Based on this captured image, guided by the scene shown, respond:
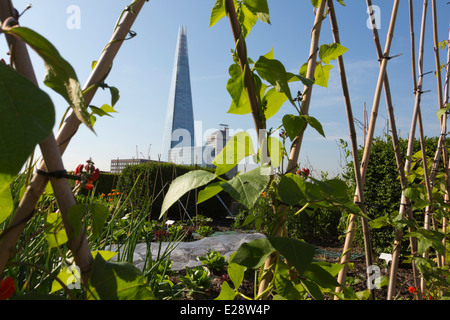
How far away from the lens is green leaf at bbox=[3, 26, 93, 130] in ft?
0.97

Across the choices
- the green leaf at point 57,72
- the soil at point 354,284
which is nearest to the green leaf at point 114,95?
the green leaf at point 57,72

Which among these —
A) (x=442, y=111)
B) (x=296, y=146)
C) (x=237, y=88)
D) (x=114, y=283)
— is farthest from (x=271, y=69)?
(x=442, y=111)

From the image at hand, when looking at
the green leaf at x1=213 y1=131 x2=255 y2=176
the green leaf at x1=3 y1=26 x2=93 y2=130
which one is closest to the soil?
the green leaf at x1=213 y1=131 x2=255 y2=176

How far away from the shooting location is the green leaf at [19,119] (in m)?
0.22

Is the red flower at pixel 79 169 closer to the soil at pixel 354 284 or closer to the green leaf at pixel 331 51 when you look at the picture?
the green leaf at pixel 331 51

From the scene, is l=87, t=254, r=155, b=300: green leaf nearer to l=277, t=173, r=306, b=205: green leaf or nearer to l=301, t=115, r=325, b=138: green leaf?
l=277, t=173, r=306, b=205: green leaf

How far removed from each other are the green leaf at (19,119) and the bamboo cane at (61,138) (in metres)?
0.20

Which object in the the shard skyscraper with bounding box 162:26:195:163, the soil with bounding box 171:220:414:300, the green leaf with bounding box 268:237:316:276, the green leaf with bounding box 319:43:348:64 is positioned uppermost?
the the shard skyscraper with bounding box 162:26:195:163

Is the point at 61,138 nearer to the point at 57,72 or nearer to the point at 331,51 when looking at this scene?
the point at 57,72

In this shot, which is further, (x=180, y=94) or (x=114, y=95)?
(x=180, y=94)

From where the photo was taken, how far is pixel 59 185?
0.41 meters

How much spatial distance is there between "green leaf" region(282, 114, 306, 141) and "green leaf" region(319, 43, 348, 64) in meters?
0.23

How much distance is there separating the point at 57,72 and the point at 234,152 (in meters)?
0.37

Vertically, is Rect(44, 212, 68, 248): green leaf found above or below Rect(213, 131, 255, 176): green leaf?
below
